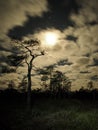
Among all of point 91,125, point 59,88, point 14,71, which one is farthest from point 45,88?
point 91,125

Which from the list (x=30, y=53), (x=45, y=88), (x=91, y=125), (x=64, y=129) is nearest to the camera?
(x=64, y=129)

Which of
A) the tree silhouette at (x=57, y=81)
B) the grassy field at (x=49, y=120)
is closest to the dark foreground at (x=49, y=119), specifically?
the grassy field at (x=49, y=120)

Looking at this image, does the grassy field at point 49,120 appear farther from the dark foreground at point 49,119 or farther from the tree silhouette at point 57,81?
the tree silhouette at point 57,81

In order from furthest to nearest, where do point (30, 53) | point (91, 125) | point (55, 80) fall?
point (55, 80) < point (30, 53) < point (91, 125)

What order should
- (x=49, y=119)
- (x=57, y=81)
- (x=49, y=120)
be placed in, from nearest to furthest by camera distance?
(x=49, y=120)
(x=49, y=119)
(x=57, y=81)

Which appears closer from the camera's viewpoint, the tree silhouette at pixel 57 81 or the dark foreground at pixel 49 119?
the dark foreground at pixel 49 119

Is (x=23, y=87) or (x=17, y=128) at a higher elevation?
(x=23, y=87)

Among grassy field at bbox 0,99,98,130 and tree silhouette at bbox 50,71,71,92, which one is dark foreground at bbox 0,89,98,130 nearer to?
grassy field at bbox 0,99,98,130

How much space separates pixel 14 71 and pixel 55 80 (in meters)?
38.7

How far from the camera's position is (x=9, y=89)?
91938mm

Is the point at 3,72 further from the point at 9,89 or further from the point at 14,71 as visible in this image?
the point at 9,89

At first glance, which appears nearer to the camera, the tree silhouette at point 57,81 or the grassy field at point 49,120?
the grassy field at point 49,120

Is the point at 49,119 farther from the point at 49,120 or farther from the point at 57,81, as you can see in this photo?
the point at 57,81

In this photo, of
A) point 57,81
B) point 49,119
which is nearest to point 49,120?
point 49,119
